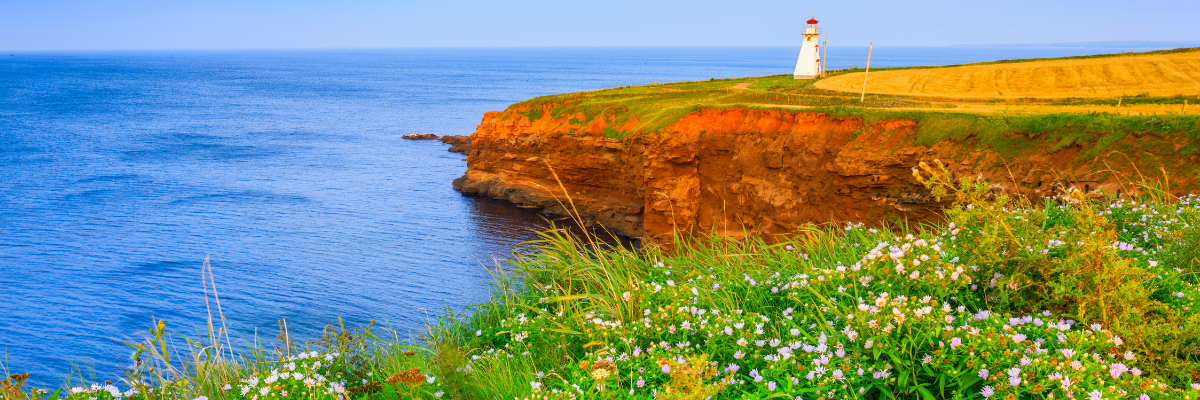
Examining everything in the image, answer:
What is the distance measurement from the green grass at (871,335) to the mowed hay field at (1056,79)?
36.6 m

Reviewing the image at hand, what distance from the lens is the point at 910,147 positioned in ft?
85.6

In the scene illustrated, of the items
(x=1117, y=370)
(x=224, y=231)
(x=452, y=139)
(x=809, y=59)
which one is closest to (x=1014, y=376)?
(x=1117, y=370)

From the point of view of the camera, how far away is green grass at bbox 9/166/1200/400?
3.69 m

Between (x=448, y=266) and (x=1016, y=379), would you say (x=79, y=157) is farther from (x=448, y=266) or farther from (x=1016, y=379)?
(x=1016, y=379)

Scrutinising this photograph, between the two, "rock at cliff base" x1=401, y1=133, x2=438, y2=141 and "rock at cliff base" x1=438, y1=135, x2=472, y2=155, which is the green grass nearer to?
"rock at cliff base" x1=438, y1=135, x2=472, y2=155

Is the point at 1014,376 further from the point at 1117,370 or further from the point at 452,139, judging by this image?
the point at 452,139

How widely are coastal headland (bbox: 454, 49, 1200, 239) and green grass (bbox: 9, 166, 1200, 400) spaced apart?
909cm

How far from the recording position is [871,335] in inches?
155

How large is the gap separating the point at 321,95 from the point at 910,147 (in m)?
125

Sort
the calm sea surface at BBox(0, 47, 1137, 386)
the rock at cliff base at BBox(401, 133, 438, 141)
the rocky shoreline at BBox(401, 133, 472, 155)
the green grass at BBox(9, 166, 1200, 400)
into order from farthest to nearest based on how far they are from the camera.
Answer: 1. the rock at cliff base at BBox(401, 133, 438, 141)
2. the rocky shoreline at BBox(401, 133, 472, 155)
3. the calm sea surface at BBox(0, 47, 1137, 386)
4. the green grass at BBox(9, 166, 1200, 400)

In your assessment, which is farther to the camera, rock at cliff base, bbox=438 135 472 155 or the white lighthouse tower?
rock at cliff base, bbox=438 135 472 155

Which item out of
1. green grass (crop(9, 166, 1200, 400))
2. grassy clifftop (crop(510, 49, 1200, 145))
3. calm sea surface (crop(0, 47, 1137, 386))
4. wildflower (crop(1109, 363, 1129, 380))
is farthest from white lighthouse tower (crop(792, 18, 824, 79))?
wildflower (crop(1109, 363, 1129, 380))

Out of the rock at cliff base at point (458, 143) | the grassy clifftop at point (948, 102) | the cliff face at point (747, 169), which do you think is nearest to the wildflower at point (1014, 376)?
the cliff face at point (747, 169)

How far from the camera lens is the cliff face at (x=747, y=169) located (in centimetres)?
2423
